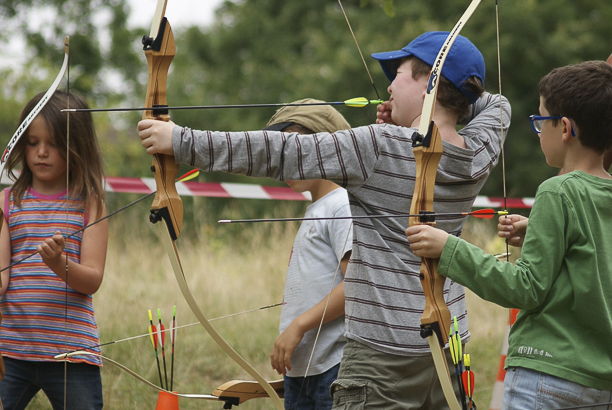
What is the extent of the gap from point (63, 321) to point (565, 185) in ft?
5.61

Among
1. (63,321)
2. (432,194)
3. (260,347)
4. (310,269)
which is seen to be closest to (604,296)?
(432,194)

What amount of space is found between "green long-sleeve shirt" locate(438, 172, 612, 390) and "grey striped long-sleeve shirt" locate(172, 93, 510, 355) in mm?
262

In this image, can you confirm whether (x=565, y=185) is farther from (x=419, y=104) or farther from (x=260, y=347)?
(x=260, y=347)

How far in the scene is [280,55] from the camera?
1478 centimetres

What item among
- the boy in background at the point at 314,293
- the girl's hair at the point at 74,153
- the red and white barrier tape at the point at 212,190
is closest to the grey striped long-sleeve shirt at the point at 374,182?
the boy in background at the point at 314,293

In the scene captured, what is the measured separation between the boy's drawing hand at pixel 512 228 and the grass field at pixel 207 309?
206 centimetres

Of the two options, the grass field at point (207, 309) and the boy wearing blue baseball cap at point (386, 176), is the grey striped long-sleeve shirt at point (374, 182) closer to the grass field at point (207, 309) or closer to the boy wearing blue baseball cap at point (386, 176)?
the boy wearing blue baseball cap at point (386, 176)

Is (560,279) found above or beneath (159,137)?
beneath

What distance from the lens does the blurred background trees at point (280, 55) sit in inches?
439

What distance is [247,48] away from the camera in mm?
15758

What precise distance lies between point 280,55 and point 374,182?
43.5 feet

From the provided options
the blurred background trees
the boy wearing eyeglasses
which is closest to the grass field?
the boy wearing eyeglasses

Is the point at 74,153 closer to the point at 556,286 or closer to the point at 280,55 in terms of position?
the point at 556,286

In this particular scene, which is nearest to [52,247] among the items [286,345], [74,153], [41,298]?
[41,298]
